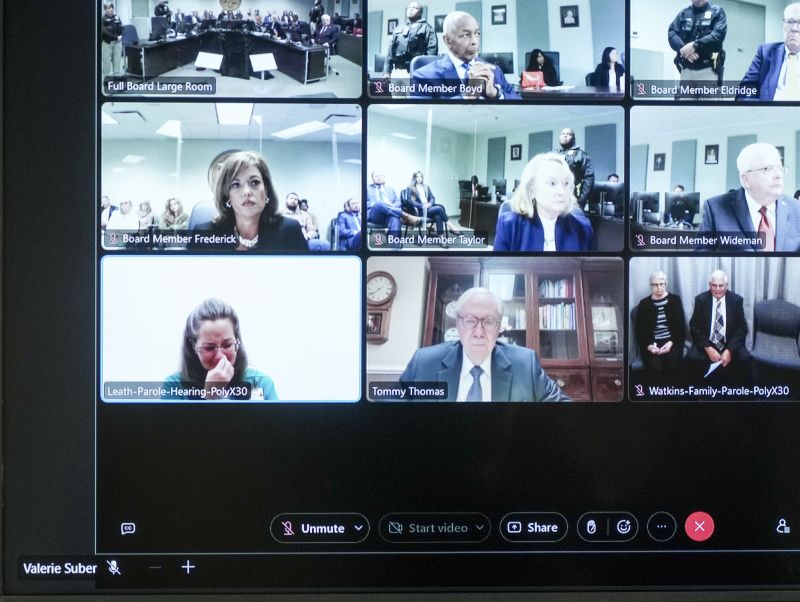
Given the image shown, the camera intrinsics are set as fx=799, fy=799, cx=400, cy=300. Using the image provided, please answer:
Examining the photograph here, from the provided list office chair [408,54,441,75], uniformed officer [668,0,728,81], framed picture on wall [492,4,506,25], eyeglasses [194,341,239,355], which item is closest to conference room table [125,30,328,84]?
office chair [408,54,441,75]

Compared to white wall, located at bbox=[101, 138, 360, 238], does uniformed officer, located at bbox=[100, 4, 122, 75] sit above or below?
Result: above

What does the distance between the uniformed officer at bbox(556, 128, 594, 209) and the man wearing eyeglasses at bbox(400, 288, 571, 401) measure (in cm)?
17

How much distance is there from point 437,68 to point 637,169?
275 millimetres

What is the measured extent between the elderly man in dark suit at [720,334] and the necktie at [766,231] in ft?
0.21

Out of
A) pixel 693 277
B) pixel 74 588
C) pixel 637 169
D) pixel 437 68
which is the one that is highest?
pixel 437 68

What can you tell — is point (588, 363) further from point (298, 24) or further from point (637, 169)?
point (298, 24)

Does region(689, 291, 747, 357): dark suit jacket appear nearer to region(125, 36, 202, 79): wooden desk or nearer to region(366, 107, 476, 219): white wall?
region(366, 107, 476, 219): white wall

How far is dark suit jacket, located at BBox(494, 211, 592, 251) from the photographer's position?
98cm

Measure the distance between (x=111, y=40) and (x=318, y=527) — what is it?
25.3 inches

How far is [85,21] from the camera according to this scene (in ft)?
3.16

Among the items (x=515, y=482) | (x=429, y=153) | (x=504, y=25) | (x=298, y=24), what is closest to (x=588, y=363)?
(x=515, y=482)

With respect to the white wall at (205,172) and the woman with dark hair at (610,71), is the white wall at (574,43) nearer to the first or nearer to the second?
the woman with dark hair at (610,71)

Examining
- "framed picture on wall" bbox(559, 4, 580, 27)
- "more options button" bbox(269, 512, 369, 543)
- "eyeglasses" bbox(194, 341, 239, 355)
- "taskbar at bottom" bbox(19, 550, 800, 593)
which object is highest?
"framed picture on wall" bbox(559, 4, 580, 27)

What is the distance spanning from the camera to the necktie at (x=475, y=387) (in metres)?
0.98
